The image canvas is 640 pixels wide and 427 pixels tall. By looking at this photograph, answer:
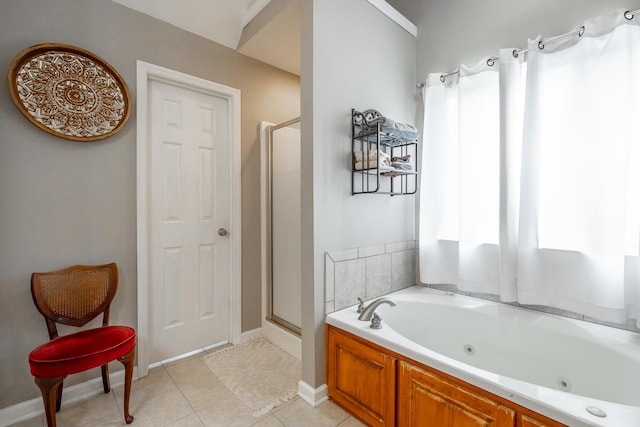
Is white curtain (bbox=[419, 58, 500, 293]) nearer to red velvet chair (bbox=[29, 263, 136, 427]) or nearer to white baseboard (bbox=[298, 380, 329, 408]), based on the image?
white baseboard (bbox=[298, 380, 329, 408])

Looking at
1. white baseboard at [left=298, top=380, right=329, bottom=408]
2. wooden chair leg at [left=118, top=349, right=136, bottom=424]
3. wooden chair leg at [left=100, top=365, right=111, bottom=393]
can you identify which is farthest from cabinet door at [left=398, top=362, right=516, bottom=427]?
wooden chair leg at [left=100, top=365, right=111, bottom=393]

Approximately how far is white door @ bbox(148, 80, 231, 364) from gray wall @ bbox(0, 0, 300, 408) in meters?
0.18

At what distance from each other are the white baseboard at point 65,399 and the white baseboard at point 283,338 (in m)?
0.99

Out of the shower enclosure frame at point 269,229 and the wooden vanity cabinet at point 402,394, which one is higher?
the shower enclosure frame at point 269,229

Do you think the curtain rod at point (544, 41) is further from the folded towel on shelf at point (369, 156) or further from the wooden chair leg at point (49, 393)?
the wooden chair leg at point (49, 393)

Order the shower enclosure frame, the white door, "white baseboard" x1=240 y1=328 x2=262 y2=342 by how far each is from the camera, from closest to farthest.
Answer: the white door < "white baseboard" x1=240 y1=328 x2=262 y2=342 < the shower enclosure frame

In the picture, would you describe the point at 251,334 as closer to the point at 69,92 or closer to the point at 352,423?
the point at 352,423

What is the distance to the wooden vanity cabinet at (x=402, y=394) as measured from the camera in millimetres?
1051

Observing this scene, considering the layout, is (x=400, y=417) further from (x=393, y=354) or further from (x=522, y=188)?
(x=522, y=188)

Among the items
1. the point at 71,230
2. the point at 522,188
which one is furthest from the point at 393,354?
the point at 71,230

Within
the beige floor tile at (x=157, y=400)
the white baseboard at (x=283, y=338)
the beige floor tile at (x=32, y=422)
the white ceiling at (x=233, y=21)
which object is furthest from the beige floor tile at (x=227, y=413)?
the white ceiling at (x=233, y=21)

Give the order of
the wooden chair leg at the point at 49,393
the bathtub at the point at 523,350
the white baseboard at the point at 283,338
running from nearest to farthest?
the bathtub at the point at 523,350, the wooden chair leg at the point at 49,393, the white baseboard at the point at 283,338

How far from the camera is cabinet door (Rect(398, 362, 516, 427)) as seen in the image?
1.05 meters

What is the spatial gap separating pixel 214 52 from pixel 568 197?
2.64m
